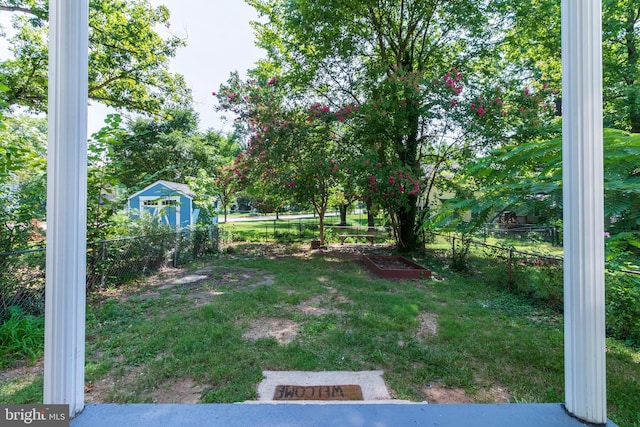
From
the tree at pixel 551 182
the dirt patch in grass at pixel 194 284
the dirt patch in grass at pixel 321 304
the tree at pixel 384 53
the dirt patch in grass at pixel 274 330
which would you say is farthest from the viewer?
the tree at pixel 384 53

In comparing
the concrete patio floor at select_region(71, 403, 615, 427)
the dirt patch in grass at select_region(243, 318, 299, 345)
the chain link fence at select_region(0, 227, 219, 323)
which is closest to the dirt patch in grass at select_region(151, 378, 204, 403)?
the dirt patch in grass at select_region(243, 318, 299, 345)

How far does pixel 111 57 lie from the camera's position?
6.51 metres

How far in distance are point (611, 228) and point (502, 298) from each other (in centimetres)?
274

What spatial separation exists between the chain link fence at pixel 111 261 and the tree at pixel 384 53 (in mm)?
4893

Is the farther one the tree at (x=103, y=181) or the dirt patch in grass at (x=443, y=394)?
the tree at (x=103, y=181)

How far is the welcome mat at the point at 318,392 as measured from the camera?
190 centimetres

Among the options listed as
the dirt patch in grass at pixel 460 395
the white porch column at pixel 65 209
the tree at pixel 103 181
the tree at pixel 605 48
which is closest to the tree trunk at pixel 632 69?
the tree at pixel 605 48

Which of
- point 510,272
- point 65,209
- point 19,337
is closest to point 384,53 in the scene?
Answer: point 510,272

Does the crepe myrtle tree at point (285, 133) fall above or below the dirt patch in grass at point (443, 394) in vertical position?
above

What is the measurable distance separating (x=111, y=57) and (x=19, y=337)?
641 centimetres

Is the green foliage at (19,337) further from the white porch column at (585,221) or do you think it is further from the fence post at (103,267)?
the white porch column at (585,221)

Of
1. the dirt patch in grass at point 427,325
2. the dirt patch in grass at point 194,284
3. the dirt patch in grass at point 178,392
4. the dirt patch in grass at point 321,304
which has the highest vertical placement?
the dirt patch in grass at point 194,284

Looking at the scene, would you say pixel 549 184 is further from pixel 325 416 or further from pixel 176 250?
pixel 176 250

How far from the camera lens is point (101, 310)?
3553 mm
